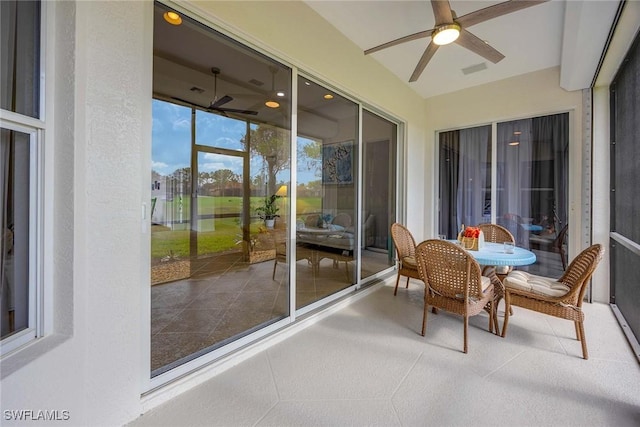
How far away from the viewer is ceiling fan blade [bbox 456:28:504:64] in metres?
2.37

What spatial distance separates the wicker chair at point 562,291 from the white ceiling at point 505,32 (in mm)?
1949

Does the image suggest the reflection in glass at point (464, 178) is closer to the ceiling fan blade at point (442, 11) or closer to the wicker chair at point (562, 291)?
the wicker chair at point (562, 291)

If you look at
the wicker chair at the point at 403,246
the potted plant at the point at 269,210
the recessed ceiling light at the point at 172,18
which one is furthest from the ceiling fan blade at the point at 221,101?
the wicker chair at the point at 403,246

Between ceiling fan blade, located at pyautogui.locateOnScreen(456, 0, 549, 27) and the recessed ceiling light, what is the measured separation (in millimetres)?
2171

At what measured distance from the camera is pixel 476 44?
249 cm

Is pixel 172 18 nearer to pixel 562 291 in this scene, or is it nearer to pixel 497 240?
pixel 562 291

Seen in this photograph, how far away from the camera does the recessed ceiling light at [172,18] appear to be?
1.80 m

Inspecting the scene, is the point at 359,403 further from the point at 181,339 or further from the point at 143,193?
the point at 143,193

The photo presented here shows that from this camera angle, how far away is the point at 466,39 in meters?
2.42

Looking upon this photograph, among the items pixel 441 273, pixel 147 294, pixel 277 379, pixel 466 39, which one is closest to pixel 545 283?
pixel 441 273

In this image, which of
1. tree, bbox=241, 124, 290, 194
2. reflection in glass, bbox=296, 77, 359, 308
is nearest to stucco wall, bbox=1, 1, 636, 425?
tree, bbox=241, 124, 290, 194

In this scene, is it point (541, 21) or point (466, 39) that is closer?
point (466, 39)

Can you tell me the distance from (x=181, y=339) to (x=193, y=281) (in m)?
1.70

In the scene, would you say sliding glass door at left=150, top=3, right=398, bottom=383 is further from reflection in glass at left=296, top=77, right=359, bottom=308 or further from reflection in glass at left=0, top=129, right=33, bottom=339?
reflection in glass at left=0, top=129, right=33, bottom=339
